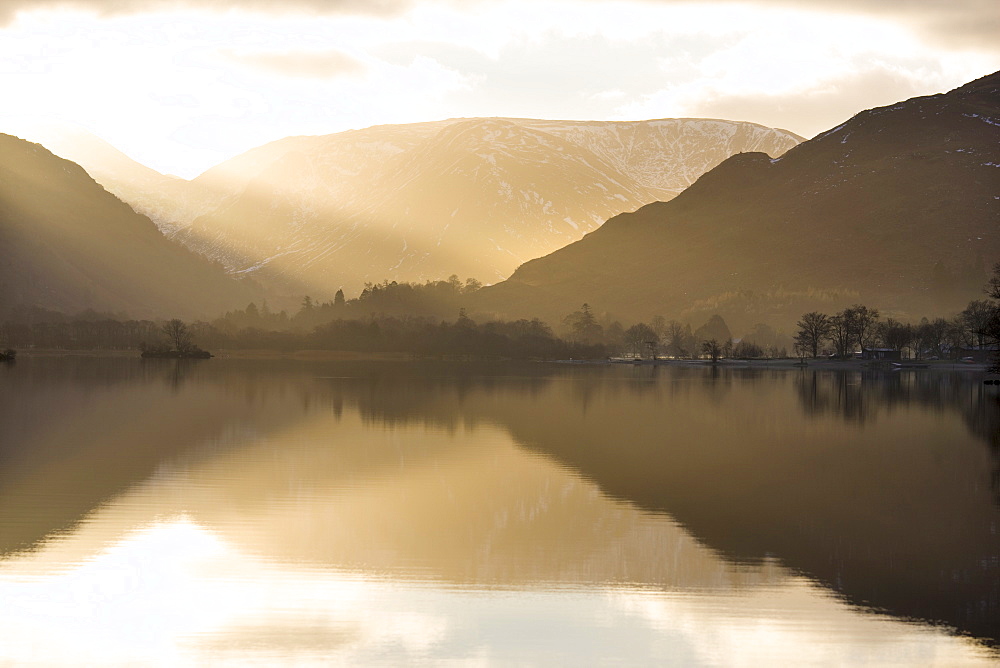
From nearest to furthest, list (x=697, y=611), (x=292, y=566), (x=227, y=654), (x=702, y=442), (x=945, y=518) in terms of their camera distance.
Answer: (x=227, y=654)
(x=697, y=611)
(x=292, y=566)
(x=945, y=518)
(x=702, y=442)

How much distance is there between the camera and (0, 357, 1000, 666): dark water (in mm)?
24016

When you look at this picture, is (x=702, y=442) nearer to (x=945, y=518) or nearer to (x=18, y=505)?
(x=945, y=518)

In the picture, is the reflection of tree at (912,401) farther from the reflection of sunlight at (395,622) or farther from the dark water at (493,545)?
the reflection of sunlight at (395,622)

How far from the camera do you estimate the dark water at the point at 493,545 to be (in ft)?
78.8

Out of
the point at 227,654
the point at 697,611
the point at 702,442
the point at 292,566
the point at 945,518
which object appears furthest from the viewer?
the point at 702,442

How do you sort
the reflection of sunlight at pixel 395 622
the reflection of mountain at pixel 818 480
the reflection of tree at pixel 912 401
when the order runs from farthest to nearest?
the reflection of tree at pixel 912 401, the reflection of mountain at pixel 818 480, the reflection of sunlight at pixel 395 622

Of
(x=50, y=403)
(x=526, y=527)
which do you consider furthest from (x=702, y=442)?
(x=50, y=403)

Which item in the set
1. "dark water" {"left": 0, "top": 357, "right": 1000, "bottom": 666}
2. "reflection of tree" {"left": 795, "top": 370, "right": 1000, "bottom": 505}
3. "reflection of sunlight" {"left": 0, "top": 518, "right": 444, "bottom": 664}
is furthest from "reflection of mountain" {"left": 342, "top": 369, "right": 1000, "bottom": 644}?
"reflection of sunlight" {"left": 0, "top": 518, "right": 444, "bottom": 664}

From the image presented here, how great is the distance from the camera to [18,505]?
3944 cm

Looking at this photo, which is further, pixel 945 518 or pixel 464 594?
pixel 945 518

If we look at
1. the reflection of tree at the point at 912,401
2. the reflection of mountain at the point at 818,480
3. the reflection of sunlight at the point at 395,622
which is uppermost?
the reflection of tree at the point at 912,401

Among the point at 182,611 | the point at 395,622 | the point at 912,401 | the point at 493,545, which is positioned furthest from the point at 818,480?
the point at 912,401

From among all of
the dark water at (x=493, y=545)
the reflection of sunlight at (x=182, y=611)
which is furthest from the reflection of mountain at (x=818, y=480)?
the reflection of sunlight at (x=182, y=611)

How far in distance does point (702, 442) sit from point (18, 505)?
42492 mm
